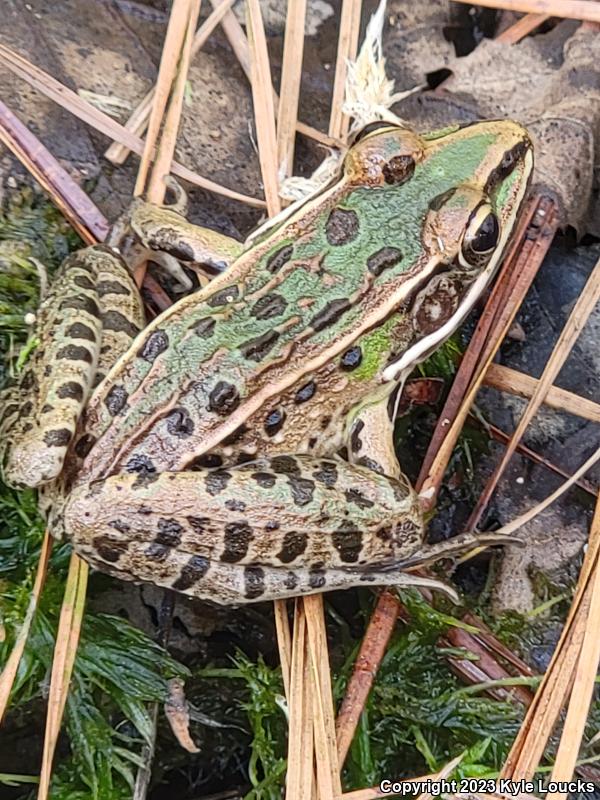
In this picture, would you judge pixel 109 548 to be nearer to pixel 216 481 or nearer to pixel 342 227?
pixel 216 481

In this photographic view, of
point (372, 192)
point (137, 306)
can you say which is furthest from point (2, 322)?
point (372, 192)

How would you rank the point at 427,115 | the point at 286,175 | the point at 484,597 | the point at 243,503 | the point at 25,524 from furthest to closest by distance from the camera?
the point at 427,115 → the point at 286,175 → the point at 484,597 → the point at 25,524 → the point at 243,503

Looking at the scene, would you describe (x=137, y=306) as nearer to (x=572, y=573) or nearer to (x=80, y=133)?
(x=80, y=133)

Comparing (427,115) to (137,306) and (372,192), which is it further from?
(137,306)

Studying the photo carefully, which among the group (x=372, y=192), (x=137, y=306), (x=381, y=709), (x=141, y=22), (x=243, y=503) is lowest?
(x=381, y=709)

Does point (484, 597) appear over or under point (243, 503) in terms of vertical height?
under

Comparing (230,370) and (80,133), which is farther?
(80,133)

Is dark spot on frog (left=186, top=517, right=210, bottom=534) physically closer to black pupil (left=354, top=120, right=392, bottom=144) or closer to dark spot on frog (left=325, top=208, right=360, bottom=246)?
dark spot on frog (left=325, top=208, right=360, bottom=246)

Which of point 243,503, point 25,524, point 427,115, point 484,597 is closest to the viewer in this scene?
point 243,503
